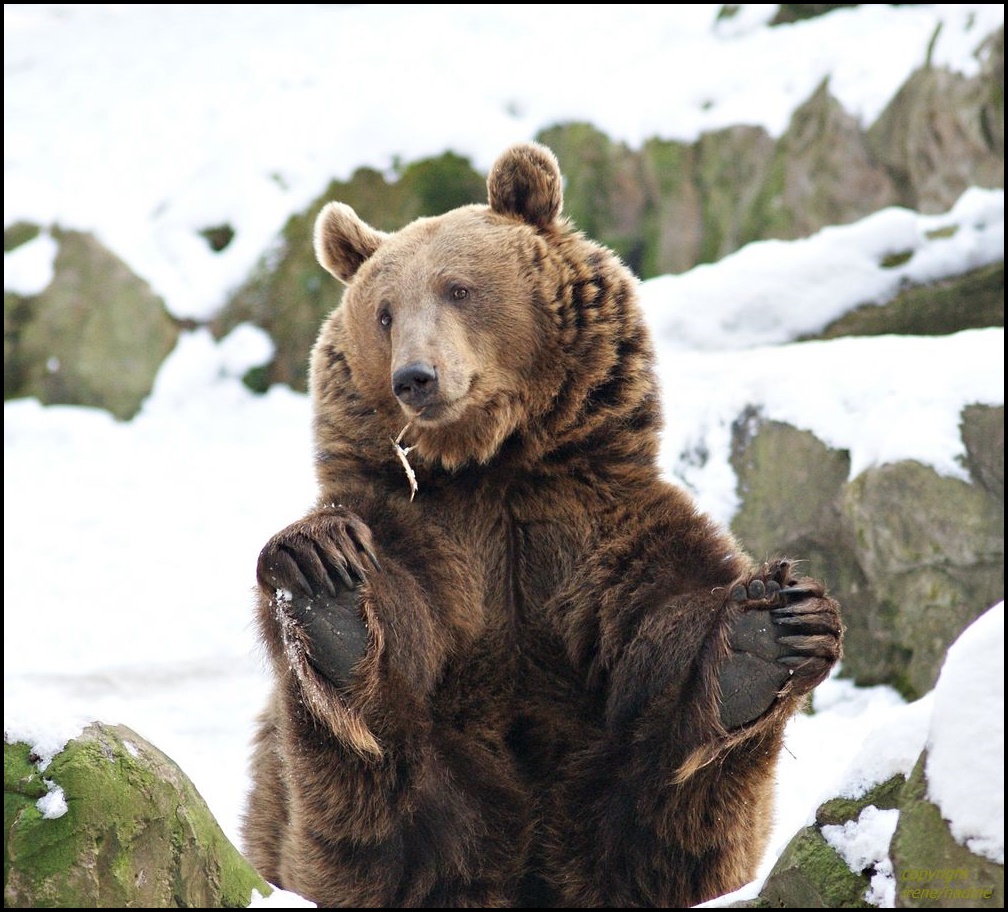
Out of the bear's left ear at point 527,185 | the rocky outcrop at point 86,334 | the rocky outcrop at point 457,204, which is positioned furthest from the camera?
the rocky outcrop at point 86,334

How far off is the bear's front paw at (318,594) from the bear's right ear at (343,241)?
160cm

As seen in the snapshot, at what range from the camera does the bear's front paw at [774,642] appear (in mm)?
3402

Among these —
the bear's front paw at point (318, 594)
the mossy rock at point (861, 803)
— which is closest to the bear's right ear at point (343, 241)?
the bear's front paw at point (318, 594)

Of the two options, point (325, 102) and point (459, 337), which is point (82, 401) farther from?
point (459, 337)

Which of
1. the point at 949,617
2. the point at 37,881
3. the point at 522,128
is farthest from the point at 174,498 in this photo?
the point at 37,881

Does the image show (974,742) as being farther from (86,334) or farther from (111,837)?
(86,334)

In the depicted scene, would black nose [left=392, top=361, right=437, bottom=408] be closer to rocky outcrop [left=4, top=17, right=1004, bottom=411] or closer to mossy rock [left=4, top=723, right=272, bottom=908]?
mossy rock [left=4, top=723, right=272, bottom=908]

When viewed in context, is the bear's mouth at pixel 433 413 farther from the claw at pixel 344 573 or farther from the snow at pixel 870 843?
the snow at pixel 870 843

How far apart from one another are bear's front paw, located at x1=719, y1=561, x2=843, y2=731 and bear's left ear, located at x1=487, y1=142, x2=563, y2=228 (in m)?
1.82

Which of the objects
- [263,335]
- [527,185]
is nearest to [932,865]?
[527,185]

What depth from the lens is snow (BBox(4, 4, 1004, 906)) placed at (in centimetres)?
628

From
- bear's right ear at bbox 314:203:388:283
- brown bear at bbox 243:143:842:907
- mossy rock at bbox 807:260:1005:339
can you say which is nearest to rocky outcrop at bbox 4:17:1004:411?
mossy rock at bbox 807:260:1005:339

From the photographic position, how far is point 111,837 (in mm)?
2930

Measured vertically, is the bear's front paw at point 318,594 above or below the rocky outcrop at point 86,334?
above
